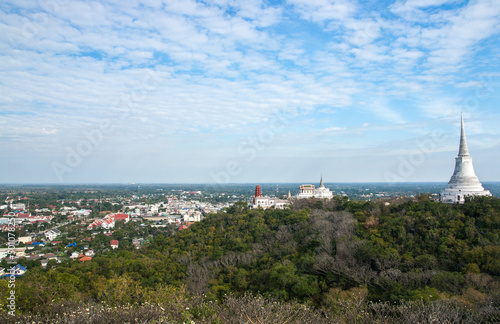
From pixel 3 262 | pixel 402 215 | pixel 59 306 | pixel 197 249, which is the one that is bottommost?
pixel 3 262

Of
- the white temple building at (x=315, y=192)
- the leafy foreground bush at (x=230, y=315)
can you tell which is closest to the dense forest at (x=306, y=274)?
the leafy foreground bush at (x=230, y=315)

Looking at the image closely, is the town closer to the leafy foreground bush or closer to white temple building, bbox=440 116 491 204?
the leafy foreground bush

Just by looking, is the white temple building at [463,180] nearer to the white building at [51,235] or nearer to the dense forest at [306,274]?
the dense forest at [306,274]

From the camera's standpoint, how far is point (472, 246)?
14984 mm

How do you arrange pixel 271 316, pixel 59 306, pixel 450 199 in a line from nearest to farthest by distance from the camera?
pixel 271 316 → pixel 59 306 → pixel 450 199

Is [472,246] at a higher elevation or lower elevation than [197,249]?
higher

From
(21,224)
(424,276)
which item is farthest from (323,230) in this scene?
(21,224)

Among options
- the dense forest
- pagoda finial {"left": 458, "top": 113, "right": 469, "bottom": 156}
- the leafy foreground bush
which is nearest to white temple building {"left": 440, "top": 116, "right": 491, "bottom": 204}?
pagoda finial {"left": 458, "top": 113, "right": 469, "bottom": 156}

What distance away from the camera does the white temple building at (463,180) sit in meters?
22.0

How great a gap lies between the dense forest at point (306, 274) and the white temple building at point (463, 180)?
3.09 m

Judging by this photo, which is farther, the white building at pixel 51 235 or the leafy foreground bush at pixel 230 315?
the white building at pixel 51 235

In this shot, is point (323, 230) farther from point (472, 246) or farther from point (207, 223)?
point (207, 223)

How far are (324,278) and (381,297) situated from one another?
339 cm

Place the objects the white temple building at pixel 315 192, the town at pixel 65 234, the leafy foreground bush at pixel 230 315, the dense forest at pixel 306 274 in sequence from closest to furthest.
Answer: the leafy foreground bush at pixel 230 315 < the dense forest at pixel 306 274 < the town at pixel 65 234 < the white temple building at pixel 315 192
